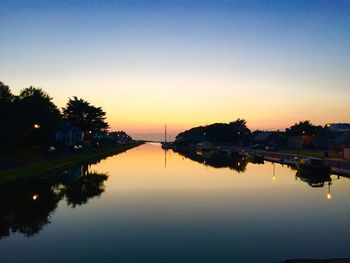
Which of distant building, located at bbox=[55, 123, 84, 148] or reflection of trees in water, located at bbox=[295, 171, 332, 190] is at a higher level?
distant building, located at bbox=[55, 123, 84, 148]

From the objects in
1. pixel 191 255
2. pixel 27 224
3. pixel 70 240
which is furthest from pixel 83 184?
pixel 191 255

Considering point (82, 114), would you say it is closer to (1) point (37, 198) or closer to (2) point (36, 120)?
(2) point (36, 120)

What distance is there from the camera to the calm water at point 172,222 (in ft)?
63.2

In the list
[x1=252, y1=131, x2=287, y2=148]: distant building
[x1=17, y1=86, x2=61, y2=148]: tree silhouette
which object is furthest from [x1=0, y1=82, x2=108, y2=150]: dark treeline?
[x1=252, y1=131, x2=287, y2=148]: distant building

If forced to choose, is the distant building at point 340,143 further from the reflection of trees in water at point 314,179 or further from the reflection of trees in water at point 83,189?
the reflection of trees in water at point 83,189

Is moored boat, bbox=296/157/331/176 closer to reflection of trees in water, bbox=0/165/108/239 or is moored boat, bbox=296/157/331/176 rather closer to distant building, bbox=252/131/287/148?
reflection of trees in water, bbox=0/165/108/239

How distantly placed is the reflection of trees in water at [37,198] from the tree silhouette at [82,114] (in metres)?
90.6

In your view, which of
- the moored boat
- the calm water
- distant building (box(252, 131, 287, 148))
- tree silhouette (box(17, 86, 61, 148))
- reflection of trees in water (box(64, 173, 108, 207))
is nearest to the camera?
the calm water

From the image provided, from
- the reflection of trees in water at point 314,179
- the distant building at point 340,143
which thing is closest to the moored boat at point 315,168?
the reflection of trees in water at point 314,179

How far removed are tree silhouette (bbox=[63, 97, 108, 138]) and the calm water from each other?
9808 cm

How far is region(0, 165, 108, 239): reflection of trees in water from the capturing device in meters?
25.2

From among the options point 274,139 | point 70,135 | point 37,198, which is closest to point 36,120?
point 37,198

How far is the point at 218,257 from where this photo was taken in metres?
→ 18.5

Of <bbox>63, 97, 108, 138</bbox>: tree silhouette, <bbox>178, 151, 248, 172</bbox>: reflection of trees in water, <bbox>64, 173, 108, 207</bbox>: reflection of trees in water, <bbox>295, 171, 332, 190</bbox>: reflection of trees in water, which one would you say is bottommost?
<bbox>64, 173, 108, 207</bbox>: reflection of trees in water
